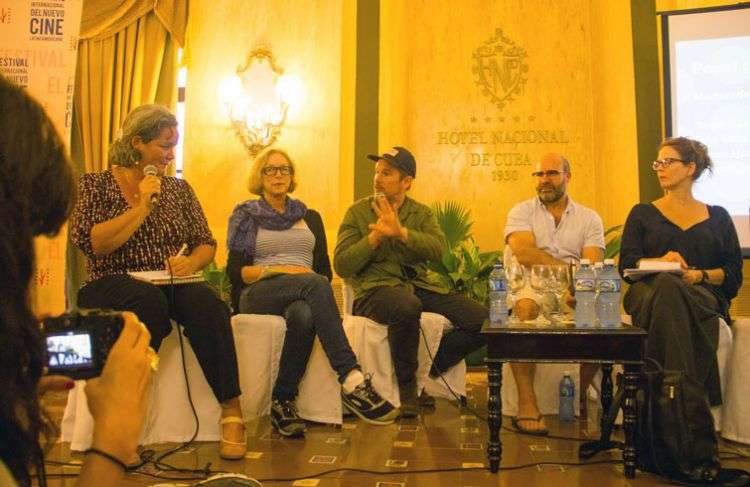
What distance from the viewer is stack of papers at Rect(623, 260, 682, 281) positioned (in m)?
3.01

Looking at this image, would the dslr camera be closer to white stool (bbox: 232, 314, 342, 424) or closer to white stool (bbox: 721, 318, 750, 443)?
white stool (bbox: 232, 314, 342, 424)

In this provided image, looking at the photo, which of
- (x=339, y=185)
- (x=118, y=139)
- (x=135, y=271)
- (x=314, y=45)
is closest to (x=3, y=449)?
(x=135, y=271)

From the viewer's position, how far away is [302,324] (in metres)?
3.28

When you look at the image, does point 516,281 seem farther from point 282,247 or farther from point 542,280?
point 282,247

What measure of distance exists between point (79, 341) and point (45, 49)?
413cm

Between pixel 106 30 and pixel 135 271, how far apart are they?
357cm

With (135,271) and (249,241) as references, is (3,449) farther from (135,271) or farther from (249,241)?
(249,241)

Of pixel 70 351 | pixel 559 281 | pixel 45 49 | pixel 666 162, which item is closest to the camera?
pixel 70 351

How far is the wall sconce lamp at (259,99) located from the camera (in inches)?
224

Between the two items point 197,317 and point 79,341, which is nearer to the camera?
point 79,341

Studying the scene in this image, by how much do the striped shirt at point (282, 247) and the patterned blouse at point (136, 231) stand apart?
454mm

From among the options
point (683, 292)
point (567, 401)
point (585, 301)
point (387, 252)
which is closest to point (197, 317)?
point (387, 252)

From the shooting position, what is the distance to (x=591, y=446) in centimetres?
269

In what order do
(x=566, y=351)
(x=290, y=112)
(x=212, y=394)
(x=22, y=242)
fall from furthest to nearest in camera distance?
1. (x=290, y=112)
2. (x=212, y=394)
3. (x=566, y=351)
4. (x=22, y=242)
